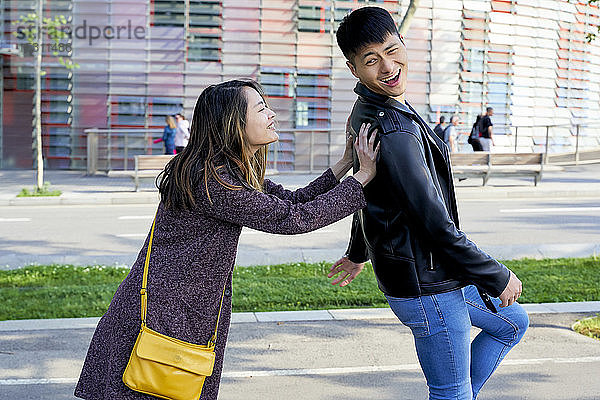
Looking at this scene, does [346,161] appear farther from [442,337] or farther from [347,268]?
[442,337]

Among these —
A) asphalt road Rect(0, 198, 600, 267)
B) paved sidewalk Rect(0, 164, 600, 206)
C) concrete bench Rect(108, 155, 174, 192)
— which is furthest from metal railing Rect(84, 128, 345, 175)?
asphalt road Rect(0, 198, 600, 267)

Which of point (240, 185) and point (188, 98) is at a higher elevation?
point (188, 98)

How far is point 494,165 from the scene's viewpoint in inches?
695

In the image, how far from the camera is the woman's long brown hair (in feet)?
8.93

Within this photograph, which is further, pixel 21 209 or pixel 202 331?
pixel 21 209

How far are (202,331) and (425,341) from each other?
0.81 metres

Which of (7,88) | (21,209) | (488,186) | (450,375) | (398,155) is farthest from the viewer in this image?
(7,88)

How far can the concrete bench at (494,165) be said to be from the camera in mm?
17281

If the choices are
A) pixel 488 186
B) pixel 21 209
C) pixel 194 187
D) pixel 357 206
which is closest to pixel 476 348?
pixel 357 206

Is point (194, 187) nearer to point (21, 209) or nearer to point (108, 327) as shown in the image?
point (108, 327)

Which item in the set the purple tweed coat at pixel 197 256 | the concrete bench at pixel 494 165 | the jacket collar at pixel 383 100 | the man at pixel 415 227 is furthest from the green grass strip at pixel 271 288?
the concrete bench at pixel 494 165

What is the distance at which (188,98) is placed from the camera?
879 inches

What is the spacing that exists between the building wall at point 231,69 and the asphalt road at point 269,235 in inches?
308

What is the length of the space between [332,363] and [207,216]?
2359 millimetres
